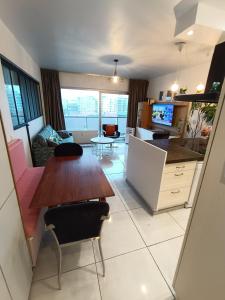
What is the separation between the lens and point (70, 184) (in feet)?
4.79

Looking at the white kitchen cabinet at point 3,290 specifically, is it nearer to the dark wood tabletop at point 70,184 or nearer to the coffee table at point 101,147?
the dark wood tabletop at point 70,184

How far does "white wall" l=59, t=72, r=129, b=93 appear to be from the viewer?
5004 millimetres

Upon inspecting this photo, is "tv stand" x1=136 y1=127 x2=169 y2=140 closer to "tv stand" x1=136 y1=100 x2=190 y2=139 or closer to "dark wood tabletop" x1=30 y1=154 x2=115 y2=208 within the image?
"tv stand" x1=136 y1=100 x2=190 y2=139

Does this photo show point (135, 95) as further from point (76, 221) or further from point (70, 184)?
point (76, 221)

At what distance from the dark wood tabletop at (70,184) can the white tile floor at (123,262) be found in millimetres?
667

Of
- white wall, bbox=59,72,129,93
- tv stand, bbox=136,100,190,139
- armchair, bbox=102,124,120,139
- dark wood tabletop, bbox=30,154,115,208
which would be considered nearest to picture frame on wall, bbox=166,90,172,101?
tv stand, bbox=136,100,190,139

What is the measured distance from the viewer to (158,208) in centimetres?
203

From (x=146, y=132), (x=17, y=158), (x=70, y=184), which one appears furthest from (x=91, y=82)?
(x=70, y=184)

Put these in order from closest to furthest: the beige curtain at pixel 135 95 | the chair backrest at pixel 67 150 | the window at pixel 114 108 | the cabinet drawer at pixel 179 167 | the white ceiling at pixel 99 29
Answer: the white ceiling at pixel 99 29 → the cabinet drawer at pixel 179 167 → the chair backrest at pixel 67 150 → the beige curtain at pixel 135 95 → the window at pixel 114 108

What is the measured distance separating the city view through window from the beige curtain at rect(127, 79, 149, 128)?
0.31 metres

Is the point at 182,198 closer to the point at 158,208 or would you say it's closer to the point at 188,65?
the point at 158,208

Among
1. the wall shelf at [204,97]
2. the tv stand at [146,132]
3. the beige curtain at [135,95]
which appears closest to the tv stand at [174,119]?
the tv stand at [146,132]

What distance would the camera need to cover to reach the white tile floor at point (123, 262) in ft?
4.03

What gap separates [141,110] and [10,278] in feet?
17.8
